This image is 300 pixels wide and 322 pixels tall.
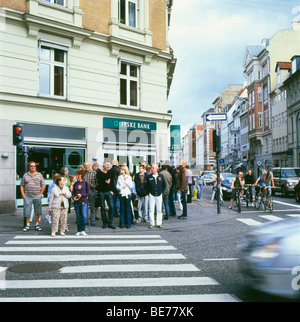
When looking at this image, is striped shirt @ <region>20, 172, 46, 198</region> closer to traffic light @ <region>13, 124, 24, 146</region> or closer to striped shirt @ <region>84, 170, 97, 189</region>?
traffic light @ <region>13, 124, 24, 146</region>

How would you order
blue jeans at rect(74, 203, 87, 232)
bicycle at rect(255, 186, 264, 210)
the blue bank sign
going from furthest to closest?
the blue bank sign → bicycle at rect(255, 186, 264, 210) → blue jeans at rect(74, 203, 87, 232)

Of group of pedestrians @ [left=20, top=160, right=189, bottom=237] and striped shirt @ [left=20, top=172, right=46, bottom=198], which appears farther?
striped shirt @ [left=20, top=172, right=46, bottom=198]

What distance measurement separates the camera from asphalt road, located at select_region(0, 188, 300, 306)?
4.87 meters

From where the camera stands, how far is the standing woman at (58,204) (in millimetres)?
10020

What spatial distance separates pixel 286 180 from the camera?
25.1 m

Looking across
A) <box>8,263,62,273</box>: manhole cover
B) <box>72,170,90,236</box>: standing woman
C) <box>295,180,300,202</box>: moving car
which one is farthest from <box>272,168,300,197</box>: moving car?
<box>8,263,62,273</box>: manhole cover

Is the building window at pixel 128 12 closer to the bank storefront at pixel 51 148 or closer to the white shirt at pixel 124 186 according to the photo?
the bank storefront at pixel 51 148

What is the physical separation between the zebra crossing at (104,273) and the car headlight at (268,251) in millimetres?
703

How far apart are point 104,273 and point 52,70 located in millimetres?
12082

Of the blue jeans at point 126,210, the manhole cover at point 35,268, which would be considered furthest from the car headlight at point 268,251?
the blue jeans at point 126,210

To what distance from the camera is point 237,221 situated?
13.0 meters

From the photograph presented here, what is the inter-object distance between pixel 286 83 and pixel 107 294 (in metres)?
48.5

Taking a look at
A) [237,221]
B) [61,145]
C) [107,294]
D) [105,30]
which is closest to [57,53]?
[105,30]

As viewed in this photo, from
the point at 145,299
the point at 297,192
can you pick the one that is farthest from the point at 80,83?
the point at 145,299
